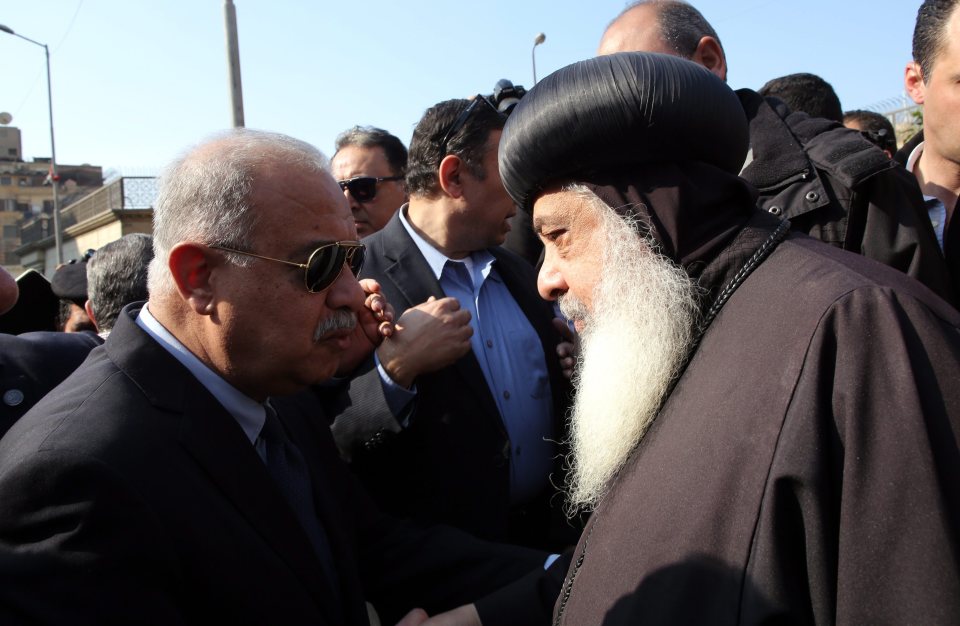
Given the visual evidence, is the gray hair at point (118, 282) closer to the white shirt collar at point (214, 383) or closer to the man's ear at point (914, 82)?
the white shirt collar at point (214, 383)

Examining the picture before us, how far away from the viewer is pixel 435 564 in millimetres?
2578

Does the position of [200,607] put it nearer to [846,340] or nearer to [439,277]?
[846,340]

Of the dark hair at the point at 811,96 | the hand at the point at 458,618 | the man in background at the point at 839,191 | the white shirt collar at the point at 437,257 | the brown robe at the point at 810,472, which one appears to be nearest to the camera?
the brown robe at the point at 810,472

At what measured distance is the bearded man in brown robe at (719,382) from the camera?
1248 mm

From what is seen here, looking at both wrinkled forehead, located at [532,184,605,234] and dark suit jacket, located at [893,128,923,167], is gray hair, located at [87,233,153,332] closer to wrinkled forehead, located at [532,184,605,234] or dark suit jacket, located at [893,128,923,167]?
wrinkled forehead, located at [532,184,605,234]

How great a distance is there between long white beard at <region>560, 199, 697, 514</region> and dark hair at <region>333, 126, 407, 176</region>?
356 cm

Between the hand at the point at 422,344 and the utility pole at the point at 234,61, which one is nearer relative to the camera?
the hand at the point at 422,344

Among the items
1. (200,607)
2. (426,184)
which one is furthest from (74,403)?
(426,184)

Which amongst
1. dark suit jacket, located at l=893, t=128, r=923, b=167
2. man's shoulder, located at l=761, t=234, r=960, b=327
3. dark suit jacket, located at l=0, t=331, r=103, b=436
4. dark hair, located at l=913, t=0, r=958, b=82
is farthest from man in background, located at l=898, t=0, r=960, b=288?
dark suit jacket, located at l=0, t=331, r=103, b=436

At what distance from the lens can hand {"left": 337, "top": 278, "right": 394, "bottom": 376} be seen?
2908 mm

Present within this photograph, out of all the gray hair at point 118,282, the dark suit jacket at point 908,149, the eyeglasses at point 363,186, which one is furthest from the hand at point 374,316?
the eyeglasses at point 363,186

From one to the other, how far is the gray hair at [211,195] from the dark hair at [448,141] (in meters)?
1.51

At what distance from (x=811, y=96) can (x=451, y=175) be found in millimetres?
2229

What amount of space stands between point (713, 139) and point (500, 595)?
1.49 m
